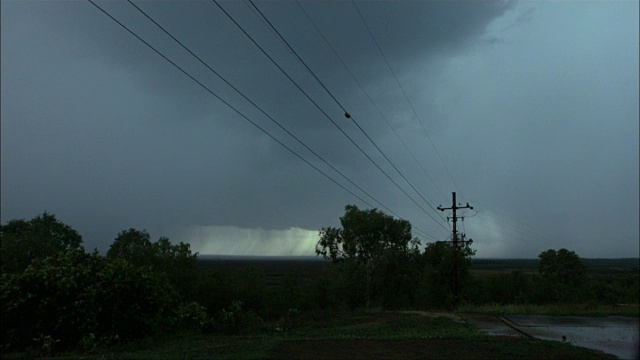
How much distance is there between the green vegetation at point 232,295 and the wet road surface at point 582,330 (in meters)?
2.36

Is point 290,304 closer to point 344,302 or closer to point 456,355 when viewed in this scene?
point 344,302

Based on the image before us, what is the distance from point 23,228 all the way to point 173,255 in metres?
13.3

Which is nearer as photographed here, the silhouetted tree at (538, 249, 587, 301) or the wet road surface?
the wet road surface

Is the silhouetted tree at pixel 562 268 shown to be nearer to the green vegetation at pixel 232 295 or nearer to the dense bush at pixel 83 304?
the green vegetation at pixel 232 295

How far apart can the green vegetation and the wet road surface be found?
236cm

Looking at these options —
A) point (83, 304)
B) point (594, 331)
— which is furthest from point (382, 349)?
point (83, 304)

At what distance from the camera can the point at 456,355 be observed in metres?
14.1

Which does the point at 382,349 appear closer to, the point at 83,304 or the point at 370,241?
the point at 83,304

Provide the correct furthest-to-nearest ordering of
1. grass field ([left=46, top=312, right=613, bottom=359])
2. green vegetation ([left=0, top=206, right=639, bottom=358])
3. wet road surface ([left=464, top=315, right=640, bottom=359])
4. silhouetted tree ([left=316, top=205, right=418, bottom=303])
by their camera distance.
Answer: silhouetted tree ([left=316, top=205, right=418, bottom=303]), green vegetation ([left=0, top=206, right=639, bottom=358]), wet road surface ([left=464, top=315, right=640, bottom=359]), grass field ([left=46, top=312, right=613, bottom=359])

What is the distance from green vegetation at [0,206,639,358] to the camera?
19766mm

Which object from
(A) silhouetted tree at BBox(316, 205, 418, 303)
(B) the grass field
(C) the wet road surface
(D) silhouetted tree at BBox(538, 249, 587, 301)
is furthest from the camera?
(D) silhouetted tree at BBox(538, 249, 587, 301)

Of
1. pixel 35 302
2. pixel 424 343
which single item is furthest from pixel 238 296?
pixel 424 343

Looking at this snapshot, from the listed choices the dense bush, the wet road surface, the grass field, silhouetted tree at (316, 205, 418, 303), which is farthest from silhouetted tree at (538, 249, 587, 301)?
the dense bush

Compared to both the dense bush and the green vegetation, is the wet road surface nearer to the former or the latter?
the green vegetation
